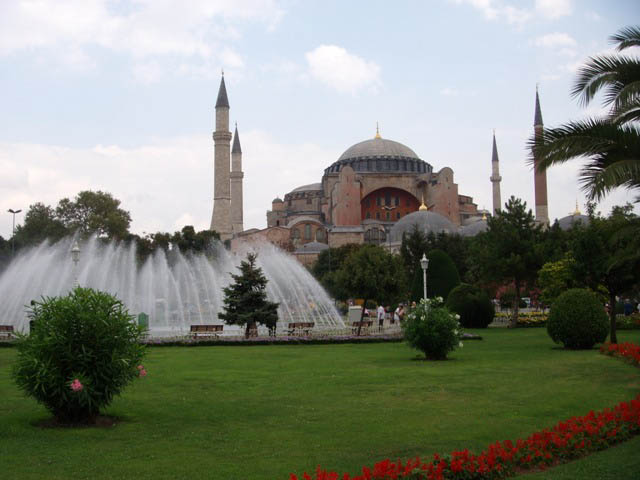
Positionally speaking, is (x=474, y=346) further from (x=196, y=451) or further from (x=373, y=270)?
(x=196, y=451)

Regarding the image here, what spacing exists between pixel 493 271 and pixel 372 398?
19.7 metres

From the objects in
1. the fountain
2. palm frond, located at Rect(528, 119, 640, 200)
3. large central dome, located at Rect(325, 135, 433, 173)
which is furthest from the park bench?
large central dome, located at Rect(325, 135, 433, 173)

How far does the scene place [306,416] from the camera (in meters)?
8.13

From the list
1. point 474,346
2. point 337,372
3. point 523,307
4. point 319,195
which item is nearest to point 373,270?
point 474,346

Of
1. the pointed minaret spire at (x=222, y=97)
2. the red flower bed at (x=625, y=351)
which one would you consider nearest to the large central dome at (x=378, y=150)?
the pointed minaret spire at (x=222, y=97)

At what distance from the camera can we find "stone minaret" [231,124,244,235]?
222 feet

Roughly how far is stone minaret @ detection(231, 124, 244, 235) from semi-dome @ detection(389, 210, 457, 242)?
15171 mm

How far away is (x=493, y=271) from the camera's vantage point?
28.1 metres

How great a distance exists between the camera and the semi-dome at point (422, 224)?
6291 cm

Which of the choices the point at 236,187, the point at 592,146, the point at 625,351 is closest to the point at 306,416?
the point at 592,146

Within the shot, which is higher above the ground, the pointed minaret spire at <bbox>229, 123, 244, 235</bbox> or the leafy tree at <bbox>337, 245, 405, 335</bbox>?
the pointed minaret spire at <bbox>229, 123, 244, 235</bbox>

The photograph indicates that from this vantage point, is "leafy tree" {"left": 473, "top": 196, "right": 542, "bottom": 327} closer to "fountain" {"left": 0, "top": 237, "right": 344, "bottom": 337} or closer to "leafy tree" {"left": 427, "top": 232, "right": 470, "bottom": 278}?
"fountain" {"left": 0, "top": 237, "right": 344, "bottom": 337}

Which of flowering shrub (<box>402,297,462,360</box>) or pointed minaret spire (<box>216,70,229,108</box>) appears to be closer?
flowering shrub (<box>402,297,462,360</box>)

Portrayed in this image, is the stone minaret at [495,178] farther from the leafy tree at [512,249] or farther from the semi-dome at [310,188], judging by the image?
the leafy tree at [512,249]
